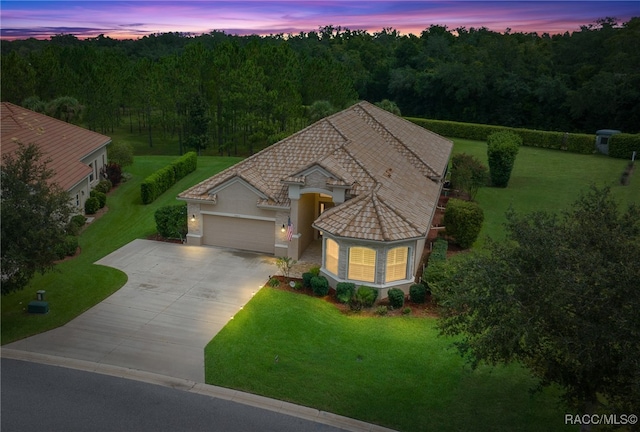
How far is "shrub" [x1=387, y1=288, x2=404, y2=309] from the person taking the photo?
75.7 feet

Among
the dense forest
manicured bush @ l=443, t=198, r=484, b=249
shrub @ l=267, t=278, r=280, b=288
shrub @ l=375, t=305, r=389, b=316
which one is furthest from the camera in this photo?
the dense forest

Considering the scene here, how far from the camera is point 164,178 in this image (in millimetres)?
39531

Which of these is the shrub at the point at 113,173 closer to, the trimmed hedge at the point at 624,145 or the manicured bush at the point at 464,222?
the manicured bush at the point at 464,222

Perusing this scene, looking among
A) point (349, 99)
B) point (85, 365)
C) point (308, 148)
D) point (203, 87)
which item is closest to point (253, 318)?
point (85, 365)

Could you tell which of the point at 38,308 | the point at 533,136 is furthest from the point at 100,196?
the point at 533,136

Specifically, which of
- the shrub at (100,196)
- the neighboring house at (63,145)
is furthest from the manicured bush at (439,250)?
the shrub at (100,196)

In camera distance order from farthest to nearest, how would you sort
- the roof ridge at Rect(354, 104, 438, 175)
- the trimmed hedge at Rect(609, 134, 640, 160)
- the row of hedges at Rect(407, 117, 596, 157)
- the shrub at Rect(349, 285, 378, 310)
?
the row of hedges at Rect(407, 117, 596, 157), the trimmed hedge at Rect(609, 134, 640, 160), the roof ridge at Rect(354, 104, 438, 175), the shrub at Rect(349, 285, 378, 310)

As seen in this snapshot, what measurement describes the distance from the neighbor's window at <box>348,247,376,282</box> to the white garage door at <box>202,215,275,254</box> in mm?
6076

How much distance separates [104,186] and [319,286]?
71.1 feet

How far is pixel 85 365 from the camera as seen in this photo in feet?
60.4

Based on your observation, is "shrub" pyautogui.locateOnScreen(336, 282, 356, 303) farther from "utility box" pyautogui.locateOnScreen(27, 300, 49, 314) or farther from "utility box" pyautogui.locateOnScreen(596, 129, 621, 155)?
"utility box" pyautogui.locateOnScreen(596, 129, 621, 155)

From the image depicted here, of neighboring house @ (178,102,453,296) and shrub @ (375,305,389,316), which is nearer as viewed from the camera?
shrub @ (375,305,389,316)

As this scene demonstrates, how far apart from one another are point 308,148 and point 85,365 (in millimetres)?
16930

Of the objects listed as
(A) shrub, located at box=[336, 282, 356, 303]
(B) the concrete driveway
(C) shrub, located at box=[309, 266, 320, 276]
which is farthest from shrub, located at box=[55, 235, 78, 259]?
(A) shrub, located at box=[336, 282, 356, 303]
